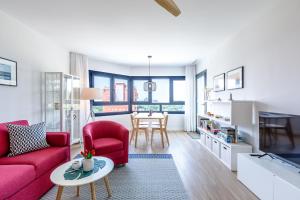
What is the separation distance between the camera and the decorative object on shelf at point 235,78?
315cm

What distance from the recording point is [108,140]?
3.18 m

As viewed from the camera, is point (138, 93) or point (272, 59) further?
point (138, 93)

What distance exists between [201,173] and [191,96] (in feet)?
12.0

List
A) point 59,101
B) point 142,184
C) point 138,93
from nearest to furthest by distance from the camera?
point 142,184 → point 59,101 → point 138,93

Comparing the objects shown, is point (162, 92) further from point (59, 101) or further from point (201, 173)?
point (201, 173)

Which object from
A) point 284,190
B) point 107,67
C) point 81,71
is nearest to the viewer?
point 284,190

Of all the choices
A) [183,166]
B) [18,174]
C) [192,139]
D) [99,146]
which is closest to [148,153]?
[183,166]

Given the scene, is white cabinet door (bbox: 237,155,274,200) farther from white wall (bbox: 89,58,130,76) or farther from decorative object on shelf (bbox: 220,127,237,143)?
white wall (bbox: 89,58,130,76)

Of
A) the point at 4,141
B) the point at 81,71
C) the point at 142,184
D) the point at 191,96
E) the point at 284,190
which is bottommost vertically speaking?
the point at 142,184

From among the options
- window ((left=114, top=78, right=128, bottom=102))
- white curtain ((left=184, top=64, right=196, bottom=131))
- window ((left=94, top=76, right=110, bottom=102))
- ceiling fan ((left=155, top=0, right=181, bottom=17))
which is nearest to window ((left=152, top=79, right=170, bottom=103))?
white curtain ((left=184, top=64, right=196, bottom=131))

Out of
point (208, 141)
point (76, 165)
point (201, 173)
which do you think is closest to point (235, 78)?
point (208, 141)

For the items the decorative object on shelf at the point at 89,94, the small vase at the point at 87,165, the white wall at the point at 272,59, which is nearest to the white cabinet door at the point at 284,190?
the white wall at the point at 272,59

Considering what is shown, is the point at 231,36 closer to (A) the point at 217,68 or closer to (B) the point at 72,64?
(A) the point at 217,68

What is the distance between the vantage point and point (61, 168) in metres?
1.96
